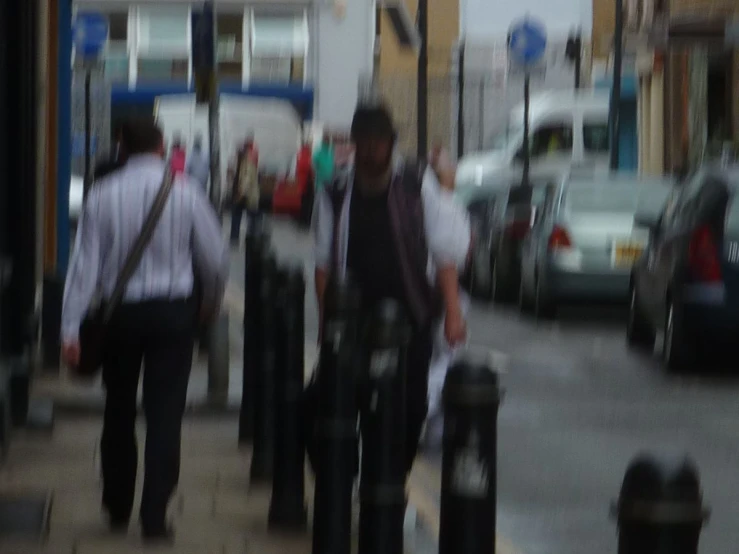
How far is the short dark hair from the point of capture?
26.4 feet

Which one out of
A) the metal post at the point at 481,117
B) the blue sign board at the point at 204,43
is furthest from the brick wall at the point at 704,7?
the blue sign board at the point at 204,43

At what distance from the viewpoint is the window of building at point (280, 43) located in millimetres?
57094

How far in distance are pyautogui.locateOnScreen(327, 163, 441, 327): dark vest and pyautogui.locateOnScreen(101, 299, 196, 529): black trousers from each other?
0.70m

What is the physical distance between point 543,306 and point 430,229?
1159 centimetres

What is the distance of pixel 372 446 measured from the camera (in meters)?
6.59

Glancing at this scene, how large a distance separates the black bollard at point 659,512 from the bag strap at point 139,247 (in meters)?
3.96

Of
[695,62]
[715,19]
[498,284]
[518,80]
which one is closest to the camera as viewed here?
[498,284]

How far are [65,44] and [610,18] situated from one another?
3850 centimetres

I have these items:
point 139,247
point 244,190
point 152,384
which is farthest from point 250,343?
point 244,190

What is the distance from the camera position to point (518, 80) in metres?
45.5

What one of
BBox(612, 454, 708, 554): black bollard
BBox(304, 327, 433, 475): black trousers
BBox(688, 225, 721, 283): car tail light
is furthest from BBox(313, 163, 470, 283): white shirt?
BBox(688, 225, 721, 283): car tail light

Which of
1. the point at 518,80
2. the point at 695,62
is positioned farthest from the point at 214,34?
the point at 518,80

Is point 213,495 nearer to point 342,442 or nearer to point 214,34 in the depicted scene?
point 342,442

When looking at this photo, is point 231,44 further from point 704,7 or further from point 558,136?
point 558,136
